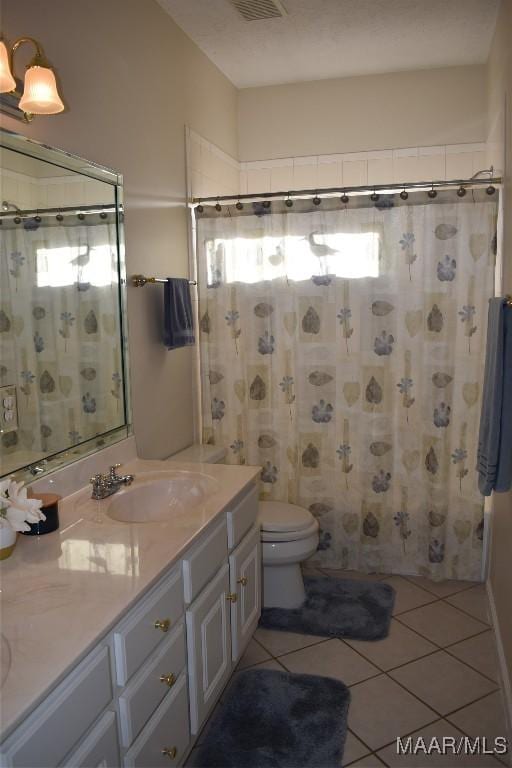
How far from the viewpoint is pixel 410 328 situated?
2.94m

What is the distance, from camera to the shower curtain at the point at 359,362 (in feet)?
9.46

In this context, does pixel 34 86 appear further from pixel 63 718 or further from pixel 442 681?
pixel 442 681

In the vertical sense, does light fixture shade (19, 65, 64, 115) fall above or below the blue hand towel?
above

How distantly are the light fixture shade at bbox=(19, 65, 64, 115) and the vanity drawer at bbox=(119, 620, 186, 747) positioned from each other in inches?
57.4

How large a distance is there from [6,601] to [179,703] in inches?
24.5

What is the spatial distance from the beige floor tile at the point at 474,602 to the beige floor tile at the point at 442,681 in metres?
0.39

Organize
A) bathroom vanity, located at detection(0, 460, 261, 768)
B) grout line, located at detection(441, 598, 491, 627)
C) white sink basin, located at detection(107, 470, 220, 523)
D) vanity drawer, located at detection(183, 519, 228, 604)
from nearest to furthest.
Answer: bathroom vanity, located at detection(0, 460, 261, 768) < vanity drawer, located at detection(183, 519, 228, 604) < white sink basin, located at detection(107, 470, 220, 523) < grout line, located at detection(441, 598, 491, 627)

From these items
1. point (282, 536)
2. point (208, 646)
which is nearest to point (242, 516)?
point (208, 646)

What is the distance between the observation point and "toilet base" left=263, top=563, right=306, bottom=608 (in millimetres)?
2779

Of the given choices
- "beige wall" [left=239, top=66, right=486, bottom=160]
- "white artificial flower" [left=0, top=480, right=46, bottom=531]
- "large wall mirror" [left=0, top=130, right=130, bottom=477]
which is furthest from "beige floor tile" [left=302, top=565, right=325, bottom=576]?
"beige wall" [left=239, top=66, right=486, bottom=160]

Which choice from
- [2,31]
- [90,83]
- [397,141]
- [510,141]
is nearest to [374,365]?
[510,141]

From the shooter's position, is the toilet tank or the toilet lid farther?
the toilet tank

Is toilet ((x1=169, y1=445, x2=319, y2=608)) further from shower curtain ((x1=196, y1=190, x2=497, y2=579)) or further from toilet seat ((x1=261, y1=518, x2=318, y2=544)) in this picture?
shower curtain ((x1=196, y1=190, x2=497, y2=579))

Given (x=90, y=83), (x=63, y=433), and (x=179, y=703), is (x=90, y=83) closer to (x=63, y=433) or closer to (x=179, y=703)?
(x=63, y=433)
